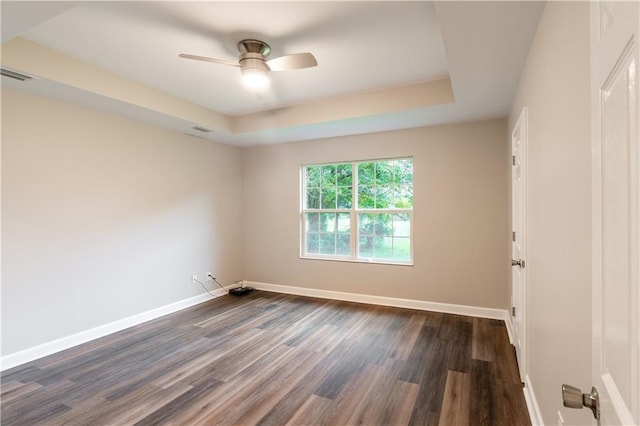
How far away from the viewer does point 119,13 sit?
212 centimetres

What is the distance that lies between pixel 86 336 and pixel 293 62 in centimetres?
343

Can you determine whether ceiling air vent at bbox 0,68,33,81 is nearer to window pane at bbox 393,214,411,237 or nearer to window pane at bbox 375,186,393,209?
window pane at bbox 375,186,393,209

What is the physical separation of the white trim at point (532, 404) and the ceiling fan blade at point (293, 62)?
2.70 meters

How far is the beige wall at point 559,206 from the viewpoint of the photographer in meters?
1.10

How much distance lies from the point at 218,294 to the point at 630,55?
5137 millimetres

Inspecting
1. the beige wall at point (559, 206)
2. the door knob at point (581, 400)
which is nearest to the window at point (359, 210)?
the beige wall at point (559, 206)

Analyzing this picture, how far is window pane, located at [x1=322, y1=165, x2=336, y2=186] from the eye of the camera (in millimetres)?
4840

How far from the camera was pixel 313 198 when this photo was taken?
503 centimetres

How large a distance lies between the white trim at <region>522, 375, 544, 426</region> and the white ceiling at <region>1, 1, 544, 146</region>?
229cm

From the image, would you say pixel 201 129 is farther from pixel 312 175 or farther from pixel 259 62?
pixel 259 62

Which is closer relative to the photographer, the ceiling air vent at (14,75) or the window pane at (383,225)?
the ceiling air vent at (14,75)

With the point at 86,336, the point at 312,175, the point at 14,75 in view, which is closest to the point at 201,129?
the point at 312,175

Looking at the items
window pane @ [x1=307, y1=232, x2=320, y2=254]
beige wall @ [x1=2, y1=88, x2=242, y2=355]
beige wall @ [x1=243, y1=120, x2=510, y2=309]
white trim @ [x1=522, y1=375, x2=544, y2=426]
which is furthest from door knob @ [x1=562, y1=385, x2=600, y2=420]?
window pane @ [x1=307, y1=232, x2=320, y2=254]

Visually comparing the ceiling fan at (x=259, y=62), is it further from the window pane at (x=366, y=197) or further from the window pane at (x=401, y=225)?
the window pane at (x=401, y=225)
